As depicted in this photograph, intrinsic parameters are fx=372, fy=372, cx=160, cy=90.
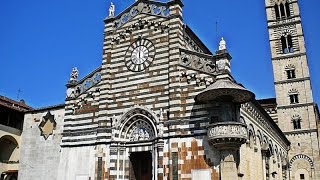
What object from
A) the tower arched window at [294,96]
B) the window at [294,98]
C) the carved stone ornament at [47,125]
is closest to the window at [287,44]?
the tower arched window at [294,96]

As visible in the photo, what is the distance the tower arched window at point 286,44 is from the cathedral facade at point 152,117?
15762 mm

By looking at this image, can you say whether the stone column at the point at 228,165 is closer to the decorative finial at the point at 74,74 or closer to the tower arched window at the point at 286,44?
the decorative finial at the point at 74,74

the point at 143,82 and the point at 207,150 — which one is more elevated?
the point at 143,82

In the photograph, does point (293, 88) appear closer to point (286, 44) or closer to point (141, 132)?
point (286, 44)

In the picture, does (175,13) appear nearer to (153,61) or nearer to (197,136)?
(153,61)

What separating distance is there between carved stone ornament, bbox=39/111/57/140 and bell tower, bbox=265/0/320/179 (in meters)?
22.7

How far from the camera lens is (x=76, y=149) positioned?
68.8 ft

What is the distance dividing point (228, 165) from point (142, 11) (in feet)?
33.9

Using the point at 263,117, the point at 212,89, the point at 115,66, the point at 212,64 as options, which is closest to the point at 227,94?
the point at 212,89

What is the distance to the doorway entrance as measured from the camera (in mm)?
19906

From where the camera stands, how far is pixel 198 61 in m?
19.2

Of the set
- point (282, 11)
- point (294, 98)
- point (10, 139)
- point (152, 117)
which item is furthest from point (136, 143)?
point (282, 11)

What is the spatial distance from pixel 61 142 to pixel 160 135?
6.60 metres

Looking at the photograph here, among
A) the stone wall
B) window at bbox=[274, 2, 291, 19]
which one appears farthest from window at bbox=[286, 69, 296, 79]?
the stone wall
